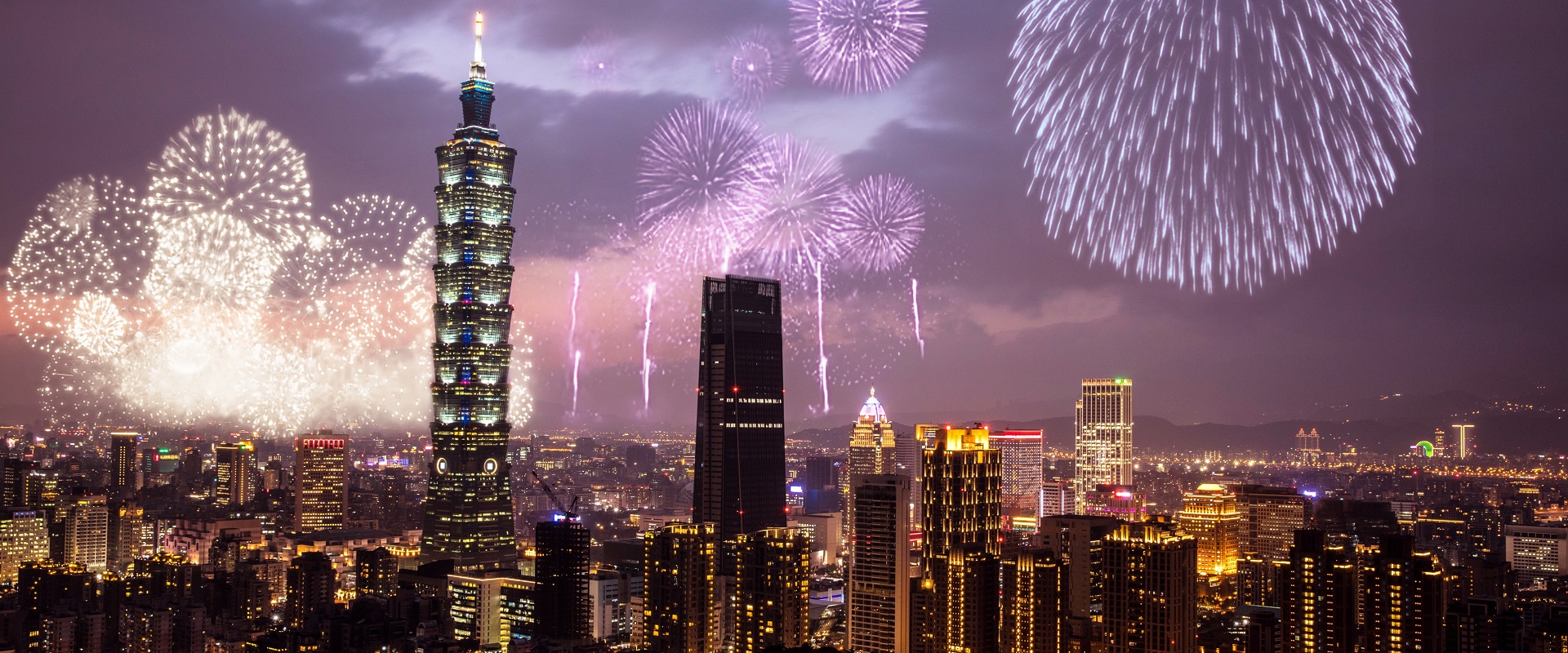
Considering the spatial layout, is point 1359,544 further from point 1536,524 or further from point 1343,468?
point 1343,468

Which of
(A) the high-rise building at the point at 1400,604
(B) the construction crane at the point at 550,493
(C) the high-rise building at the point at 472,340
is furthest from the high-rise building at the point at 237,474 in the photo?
(A) the high-rise building at the point at 1400,604

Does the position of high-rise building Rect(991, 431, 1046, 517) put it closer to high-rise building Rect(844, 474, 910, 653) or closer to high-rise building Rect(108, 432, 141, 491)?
high-rise building Rect(844, 474, 910, 653)

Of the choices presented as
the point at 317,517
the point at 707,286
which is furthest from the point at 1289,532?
the point at 317,517

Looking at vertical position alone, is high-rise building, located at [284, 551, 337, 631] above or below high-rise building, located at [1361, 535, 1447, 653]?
below

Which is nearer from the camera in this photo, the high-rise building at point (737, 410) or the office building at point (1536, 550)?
the high-rise building at point (737, 410)

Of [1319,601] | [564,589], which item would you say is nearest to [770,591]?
[564,589]

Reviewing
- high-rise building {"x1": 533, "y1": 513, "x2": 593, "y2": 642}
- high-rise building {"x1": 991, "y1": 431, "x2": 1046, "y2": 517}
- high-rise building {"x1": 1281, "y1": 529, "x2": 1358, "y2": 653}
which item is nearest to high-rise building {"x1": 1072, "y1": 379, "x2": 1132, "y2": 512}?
high-rise building {"x1": 991, "y1": 431, "x2": 1046, "y2": 517}

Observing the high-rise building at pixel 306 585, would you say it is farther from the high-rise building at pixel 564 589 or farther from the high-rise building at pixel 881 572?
the high-rise building at pixel 881 572
